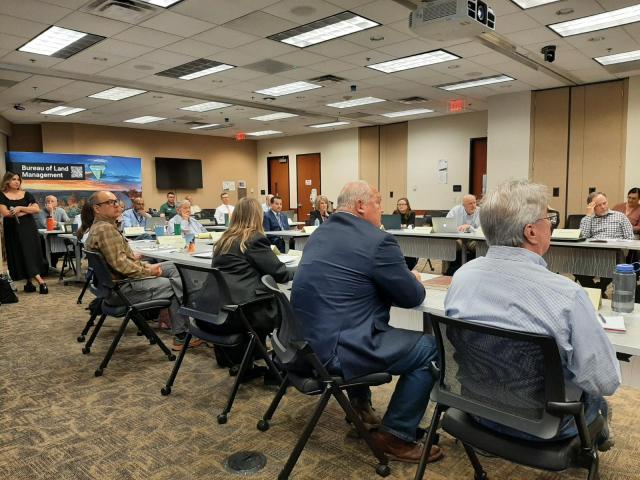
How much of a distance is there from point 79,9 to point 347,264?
4.50 metres

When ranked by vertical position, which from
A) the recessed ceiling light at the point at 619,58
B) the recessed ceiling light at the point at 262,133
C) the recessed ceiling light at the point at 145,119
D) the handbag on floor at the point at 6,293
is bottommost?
the handbag on floor at the point at 6,293

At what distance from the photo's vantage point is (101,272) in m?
3.60

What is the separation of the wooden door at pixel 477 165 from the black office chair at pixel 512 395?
10355mm

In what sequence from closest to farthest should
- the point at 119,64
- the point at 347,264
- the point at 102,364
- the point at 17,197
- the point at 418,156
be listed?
the point at 347,264
the point at 102,364
the point at 17,197
the point at 119,64
the point at 418,156

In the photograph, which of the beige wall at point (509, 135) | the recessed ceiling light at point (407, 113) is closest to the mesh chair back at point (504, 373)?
the beige wall at point (509, 135)

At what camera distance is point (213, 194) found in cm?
1514

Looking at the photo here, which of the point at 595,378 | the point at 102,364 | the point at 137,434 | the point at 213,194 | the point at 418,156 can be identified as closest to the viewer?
the point at 595,378

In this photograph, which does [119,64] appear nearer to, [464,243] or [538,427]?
[464,243]

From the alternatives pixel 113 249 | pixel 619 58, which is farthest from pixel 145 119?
pixel 619 58

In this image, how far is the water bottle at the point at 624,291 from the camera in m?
2.07

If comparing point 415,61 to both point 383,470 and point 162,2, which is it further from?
point 383,470

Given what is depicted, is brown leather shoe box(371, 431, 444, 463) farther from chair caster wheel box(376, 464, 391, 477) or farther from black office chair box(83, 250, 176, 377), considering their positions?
black office chair box(83, 250, 176, 377)

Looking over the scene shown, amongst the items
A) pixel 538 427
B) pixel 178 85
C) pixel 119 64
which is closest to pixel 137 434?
pixel 538 427

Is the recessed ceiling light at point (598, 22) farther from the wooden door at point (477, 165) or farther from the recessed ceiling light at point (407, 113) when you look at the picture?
the wooden door at point (477, 165)
